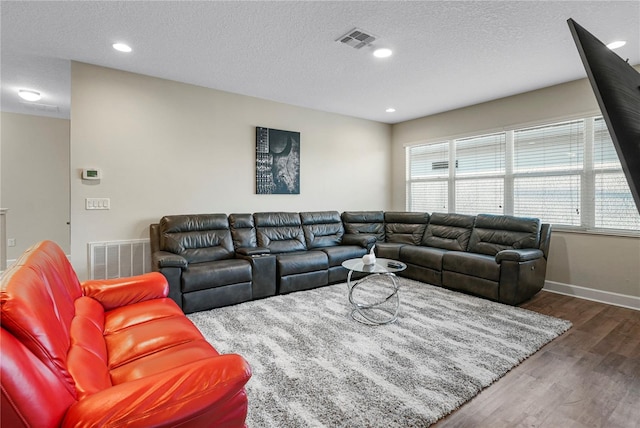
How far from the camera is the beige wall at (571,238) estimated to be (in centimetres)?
356

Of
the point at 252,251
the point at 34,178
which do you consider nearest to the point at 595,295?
the point at 252,251

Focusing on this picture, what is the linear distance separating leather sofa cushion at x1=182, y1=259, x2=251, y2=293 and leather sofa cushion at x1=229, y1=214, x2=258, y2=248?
46 centimetres

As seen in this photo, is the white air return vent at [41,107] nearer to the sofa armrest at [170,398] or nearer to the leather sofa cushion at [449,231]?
the sofa armrest at [170,398]

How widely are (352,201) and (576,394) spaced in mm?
4165

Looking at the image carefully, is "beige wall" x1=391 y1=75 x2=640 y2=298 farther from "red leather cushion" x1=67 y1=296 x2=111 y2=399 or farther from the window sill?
"red leather cushion" x1=67 y1=296 x2=111 y2=399

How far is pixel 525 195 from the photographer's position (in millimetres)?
4406

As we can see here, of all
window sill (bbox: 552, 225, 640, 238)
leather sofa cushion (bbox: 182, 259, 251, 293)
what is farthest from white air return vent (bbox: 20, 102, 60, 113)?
window sill (bbox: 552, 225, 640, 238)

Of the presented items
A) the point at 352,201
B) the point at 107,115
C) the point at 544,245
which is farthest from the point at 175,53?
the point at 544,245

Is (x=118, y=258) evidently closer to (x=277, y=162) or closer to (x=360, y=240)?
(x=277, y=162)

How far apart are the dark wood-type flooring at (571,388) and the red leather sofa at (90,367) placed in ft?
4.17

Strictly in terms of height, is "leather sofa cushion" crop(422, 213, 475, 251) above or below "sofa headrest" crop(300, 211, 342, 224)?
below

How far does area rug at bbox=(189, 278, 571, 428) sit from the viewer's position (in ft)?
5.92

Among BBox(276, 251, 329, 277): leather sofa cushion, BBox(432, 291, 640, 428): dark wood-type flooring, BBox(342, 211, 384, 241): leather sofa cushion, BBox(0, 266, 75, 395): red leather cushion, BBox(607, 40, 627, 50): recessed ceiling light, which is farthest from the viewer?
BBox(342, 211, 384, 241): leather sofa cushion

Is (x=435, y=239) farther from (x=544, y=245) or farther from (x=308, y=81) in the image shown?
(x=308, y=81)
